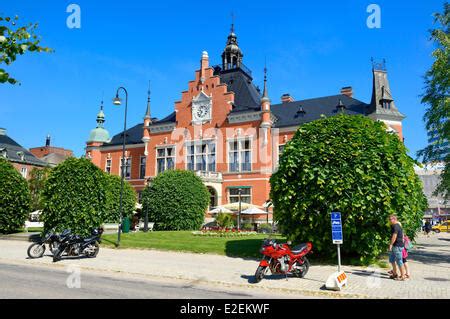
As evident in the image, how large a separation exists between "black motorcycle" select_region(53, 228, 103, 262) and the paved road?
324cm

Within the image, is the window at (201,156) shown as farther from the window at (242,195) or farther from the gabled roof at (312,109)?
the gabled roof at (312,109)

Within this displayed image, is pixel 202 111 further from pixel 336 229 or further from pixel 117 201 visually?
pixel 336 229

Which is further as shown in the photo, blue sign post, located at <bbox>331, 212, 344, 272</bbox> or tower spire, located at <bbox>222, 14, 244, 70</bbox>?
tower spire, located at <bbox>222, 14, 244, 70</bbox>

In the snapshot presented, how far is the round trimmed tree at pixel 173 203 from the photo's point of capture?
1192 inches

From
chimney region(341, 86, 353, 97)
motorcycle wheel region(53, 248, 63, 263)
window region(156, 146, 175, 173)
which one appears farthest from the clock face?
motorcycle wheel region(53, 248, 63, 263)

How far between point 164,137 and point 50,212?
84.8ft

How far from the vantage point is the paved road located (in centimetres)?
845

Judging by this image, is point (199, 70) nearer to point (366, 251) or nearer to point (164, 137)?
point (164, 137)

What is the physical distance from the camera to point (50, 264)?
1414 centimetres

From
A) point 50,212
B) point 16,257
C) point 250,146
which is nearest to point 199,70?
point 250,146

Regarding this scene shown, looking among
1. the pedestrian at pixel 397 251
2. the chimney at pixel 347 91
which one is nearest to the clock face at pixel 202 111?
the chimney at pixel 347 91

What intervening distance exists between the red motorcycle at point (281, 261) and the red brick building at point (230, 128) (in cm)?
2612

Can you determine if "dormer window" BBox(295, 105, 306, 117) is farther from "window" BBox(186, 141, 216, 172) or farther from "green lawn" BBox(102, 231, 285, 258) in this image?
"green lawn" BBox(102, 231, 285, 258)
